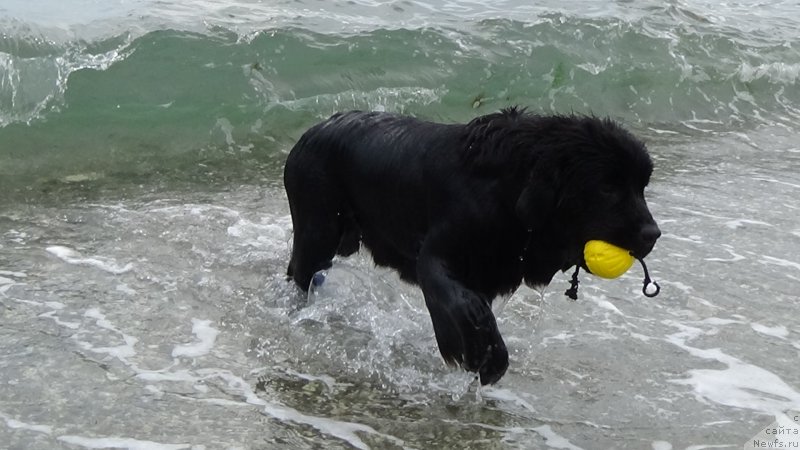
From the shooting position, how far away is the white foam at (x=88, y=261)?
5652 millimetres

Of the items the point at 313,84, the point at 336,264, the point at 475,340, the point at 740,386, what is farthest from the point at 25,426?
the point at 313,84

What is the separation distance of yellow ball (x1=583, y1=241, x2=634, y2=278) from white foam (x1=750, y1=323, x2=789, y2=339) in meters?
1.55

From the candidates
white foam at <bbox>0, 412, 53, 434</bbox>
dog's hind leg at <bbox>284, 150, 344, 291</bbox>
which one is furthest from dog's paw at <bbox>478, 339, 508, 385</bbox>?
white foam at <bbox>0, 412, 53, 434</bbox>

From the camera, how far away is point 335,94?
31.8ft

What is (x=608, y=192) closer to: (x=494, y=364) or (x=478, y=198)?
(x=478, y=198)

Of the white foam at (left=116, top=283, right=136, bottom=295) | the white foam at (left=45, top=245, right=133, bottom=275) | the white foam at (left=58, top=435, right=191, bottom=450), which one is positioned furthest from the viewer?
the white foam at (left=45, top=245, right=133, bottom=275)

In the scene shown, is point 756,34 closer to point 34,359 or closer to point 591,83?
point 591,83

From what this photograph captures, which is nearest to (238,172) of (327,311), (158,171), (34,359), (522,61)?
(158,171)

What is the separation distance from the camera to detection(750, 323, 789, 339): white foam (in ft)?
17.1

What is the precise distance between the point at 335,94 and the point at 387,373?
17.8 feet

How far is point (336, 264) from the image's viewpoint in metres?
5.46

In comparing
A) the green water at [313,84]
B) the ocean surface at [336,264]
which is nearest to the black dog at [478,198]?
the ocean surface at [336,264]

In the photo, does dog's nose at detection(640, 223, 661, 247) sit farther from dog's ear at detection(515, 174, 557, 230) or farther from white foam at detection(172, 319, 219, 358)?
white foam at detection(172, 319, 219, 358)

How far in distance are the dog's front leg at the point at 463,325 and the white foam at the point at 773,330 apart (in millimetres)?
1721
